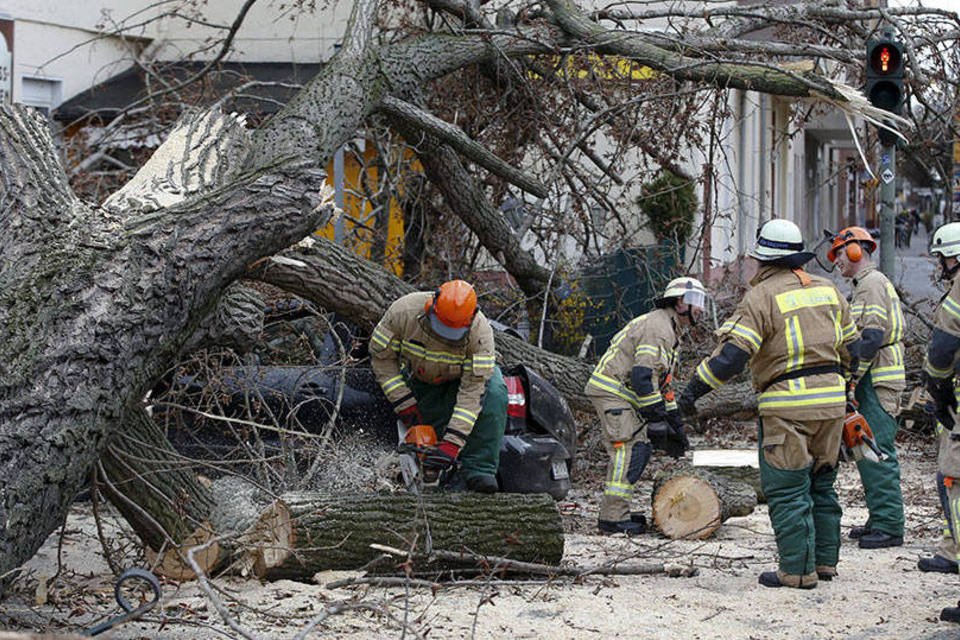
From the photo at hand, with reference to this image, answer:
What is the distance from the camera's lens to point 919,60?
33.2 feet

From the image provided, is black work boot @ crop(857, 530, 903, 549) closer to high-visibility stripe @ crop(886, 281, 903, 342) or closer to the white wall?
high-visibility stripe @ crop(886, 281, 903, 342)

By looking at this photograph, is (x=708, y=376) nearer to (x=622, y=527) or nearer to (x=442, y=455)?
(x=442, y=455)

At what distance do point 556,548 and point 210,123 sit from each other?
2.98 m

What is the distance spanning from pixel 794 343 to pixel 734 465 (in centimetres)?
244

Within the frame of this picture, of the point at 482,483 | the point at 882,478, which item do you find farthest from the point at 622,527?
the point at 882,478

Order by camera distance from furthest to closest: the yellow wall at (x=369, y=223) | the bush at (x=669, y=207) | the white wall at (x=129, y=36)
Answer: the white wall at (x=129, y=36), the bush at (x=669, y=207), the yellow wall at (x=369, y=223)

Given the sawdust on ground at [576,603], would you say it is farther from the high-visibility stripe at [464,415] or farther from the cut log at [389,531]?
the high-visibility stripe at [464,415]

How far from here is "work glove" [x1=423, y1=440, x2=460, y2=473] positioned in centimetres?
642

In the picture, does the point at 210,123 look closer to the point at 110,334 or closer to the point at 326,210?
the point at 326,210

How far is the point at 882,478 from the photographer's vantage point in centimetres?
679

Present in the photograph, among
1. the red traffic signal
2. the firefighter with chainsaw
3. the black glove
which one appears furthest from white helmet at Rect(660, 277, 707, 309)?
the red traffic signal

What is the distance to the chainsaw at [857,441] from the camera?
20.0 feet

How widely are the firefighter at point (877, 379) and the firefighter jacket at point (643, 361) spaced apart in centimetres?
105

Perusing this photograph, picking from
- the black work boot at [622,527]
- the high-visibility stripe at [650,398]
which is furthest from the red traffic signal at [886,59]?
the black work boot at [622,527]
